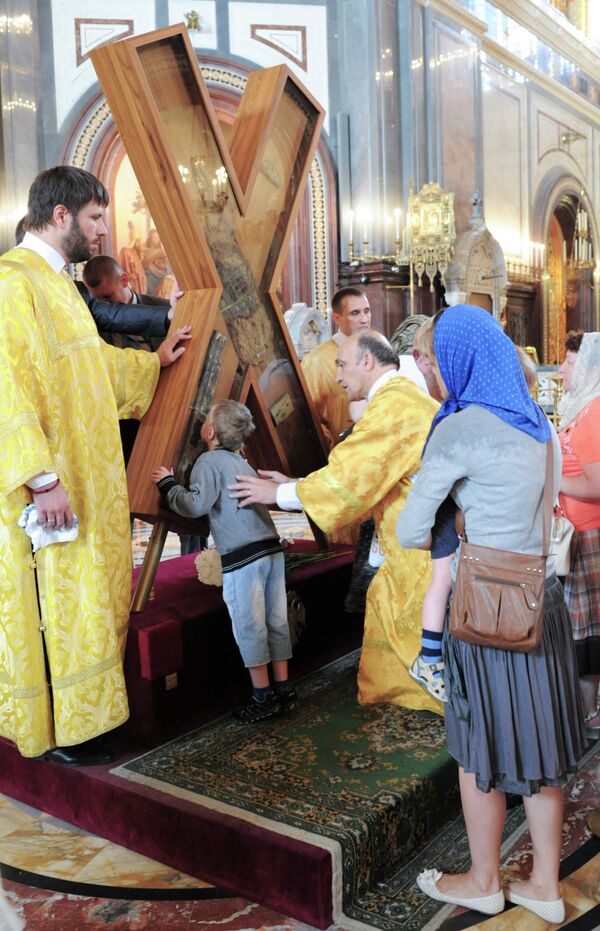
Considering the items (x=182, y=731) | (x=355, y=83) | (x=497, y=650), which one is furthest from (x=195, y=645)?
(x=355, y=83)

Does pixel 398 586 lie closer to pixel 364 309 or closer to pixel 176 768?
pixel 176 768

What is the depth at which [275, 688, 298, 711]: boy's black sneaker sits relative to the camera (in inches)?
127

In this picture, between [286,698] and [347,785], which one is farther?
[286,698]

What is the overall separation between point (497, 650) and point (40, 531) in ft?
4.68

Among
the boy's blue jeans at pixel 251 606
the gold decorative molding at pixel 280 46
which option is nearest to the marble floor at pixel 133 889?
the boy's blue jeans at pixel 251 606

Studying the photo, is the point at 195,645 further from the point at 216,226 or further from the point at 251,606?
the point at 216,226

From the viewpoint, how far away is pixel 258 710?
3180 mm

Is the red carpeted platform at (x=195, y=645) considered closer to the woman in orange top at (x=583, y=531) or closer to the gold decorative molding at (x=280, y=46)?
the woman in orange top at (x=583, y=531)

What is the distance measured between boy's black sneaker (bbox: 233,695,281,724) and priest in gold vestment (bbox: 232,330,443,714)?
350mm

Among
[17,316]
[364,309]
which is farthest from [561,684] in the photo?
[364,309]

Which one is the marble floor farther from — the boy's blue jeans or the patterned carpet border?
the boy's blue jeans

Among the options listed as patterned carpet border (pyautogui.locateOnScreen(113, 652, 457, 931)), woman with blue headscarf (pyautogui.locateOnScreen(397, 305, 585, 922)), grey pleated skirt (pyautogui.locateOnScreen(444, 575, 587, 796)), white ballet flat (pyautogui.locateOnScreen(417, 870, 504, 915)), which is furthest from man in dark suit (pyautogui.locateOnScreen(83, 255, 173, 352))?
white ballet flat (pyautogui.locateOnScreen(417, 870, 504, 915))

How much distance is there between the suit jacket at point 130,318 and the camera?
128 inches

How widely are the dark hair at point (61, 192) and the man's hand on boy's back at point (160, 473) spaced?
2.86 feet
